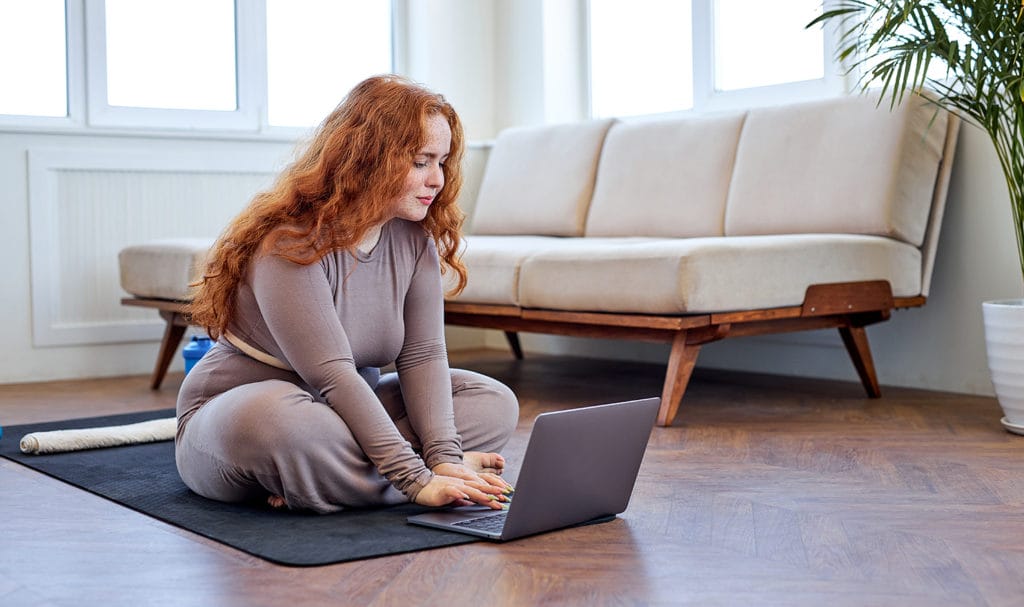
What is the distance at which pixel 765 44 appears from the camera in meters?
4.18

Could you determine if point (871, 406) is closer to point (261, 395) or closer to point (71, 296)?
point (261, 395)

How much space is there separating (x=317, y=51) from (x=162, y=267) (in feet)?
4.77

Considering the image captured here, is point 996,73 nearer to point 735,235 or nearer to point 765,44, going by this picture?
point 735,235

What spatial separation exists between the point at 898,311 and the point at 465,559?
7.55 feet

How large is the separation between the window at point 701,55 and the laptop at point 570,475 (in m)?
2.19

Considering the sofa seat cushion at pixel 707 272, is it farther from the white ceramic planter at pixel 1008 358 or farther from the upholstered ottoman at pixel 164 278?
the upholstered ottoman at pixel 164 278

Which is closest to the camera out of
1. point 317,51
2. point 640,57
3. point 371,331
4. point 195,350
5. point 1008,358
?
point 371,331

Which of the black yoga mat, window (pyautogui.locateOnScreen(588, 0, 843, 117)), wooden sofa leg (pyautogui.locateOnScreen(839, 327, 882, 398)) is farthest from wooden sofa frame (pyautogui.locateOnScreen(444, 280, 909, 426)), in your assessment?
the black yoga mat

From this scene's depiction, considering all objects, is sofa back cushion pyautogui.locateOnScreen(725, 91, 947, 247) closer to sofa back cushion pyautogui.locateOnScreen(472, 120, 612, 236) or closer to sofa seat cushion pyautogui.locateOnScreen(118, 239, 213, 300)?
sofa back cushion pyautogui.locateOnScreen(472, 120, 612, 236)

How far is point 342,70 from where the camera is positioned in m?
5.00

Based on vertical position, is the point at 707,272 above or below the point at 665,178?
below

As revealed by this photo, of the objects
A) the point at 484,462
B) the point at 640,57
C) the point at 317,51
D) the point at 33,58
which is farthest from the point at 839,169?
the point at 33,58

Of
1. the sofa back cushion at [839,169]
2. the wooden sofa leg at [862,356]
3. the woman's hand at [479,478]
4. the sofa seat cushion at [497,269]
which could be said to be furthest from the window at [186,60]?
the woman's hand at [479,478]

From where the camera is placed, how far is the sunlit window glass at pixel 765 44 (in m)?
4.01
